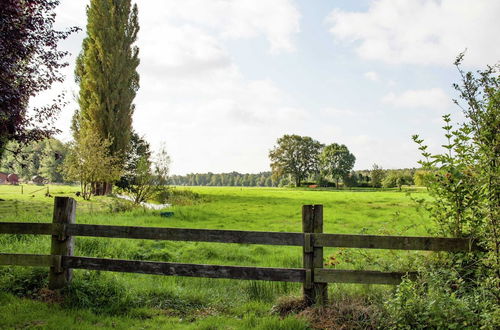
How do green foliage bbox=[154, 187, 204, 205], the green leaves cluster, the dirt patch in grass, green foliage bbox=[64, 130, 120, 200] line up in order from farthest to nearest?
the green leaves cluster, green foliage bbox=[64, 130, 120, 200], green foliage bbox=[154, 187, 204, 205], the dirt patch in grass

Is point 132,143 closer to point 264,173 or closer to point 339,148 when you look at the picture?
point 339,148

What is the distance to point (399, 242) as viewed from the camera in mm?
4605

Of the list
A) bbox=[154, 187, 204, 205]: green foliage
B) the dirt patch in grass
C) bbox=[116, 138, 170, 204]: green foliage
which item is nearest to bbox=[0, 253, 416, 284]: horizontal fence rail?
the dirt patch in grass

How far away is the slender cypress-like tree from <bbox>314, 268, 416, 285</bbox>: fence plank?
88.3 ft

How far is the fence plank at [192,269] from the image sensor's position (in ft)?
15.6

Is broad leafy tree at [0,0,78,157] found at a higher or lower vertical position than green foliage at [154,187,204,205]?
higher

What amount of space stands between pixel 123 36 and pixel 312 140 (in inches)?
2354

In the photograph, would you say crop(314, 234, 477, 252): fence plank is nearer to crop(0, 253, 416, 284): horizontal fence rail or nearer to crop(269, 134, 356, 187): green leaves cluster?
crop(0, 253, 416, 284): horizontal fence rail

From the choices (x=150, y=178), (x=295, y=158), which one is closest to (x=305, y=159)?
(x=295, y=158)

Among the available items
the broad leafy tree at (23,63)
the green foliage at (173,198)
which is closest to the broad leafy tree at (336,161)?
the green foliage at (173,198)

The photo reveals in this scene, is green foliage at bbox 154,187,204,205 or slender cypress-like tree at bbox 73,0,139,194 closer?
green foliage at bbox 154,187,204,205

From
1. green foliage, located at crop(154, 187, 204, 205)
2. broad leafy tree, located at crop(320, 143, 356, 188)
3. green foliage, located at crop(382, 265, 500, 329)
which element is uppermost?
broad leafy tree, located at crop(320, 143, 356, 188)

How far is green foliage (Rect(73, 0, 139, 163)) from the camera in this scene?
29.0 metres

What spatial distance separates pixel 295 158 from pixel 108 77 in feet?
187
